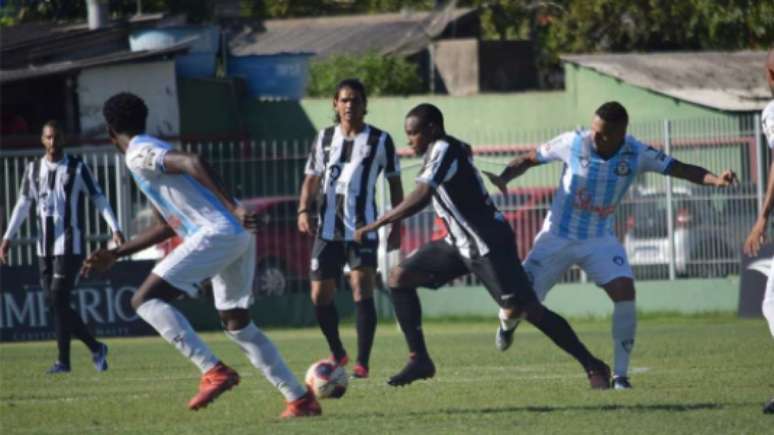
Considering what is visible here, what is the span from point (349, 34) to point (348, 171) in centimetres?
3131

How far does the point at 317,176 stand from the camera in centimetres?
1305

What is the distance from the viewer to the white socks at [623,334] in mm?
11617

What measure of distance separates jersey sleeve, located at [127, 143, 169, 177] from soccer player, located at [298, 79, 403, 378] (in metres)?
3.13

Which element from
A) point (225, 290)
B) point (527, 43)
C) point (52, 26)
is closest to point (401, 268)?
point (225, 290)

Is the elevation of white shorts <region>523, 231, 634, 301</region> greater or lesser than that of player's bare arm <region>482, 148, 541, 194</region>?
lesser

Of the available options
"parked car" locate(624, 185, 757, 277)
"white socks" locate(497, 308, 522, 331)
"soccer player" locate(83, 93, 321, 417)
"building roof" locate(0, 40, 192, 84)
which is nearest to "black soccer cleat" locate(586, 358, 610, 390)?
"white socks" locate(497, 308, 522, 331)

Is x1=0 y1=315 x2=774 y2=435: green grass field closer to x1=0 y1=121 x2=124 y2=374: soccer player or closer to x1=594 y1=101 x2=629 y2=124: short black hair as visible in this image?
x1=0 y1=121 x2=124 y2=374: soccer player

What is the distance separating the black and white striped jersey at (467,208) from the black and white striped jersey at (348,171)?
5.11ft

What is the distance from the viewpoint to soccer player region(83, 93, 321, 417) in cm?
972

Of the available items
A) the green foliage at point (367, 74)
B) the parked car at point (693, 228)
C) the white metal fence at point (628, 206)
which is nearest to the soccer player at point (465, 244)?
the white metal fence at point (628, 206)

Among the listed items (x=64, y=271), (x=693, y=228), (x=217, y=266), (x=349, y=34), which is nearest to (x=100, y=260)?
(x=217, y=266)

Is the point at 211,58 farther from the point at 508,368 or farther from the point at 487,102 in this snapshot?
the point at 508,368

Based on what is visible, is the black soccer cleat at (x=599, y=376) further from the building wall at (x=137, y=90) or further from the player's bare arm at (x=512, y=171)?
the building wall at (x=137, y=90)

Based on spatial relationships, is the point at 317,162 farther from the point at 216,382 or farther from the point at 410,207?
the point at 216,382
